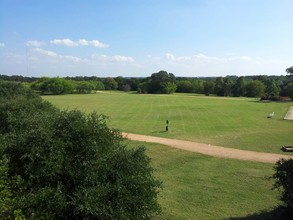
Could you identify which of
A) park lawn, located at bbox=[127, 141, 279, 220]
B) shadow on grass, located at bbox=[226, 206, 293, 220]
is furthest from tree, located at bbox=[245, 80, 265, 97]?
shadow on grass, located at bbox=[226, 206, 293, 220]

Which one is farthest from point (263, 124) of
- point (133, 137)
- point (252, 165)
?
point (252, 165)

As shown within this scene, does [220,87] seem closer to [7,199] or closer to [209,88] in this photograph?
[209,88]

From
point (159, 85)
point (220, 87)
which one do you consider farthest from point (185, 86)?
point (220, 87)

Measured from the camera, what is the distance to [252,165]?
1909cm

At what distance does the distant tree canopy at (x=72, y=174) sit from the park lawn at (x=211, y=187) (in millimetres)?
3116

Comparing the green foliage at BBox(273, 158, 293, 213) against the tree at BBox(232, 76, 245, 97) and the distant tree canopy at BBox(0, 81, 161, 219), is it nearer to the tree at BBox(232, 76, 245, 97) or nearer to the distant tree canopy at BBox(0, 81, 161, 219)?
the distant tree canopy at BBox(0, 81, 161, 219)

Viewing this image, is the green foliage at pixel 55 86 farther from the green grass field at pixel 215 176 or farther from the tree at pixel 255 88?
the green grass field at pixel 215 176

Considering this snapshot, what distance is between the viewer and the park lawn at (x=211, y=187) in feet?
40.6

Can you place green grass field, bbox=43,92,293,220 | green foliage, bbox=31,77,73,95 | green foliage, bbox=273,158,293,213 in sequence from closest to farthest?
1. green foliage, bbox=273,158,293,213
2. green grass field, bbox=43,92,293,220
3. green foliage, bbox=31,77,73,95

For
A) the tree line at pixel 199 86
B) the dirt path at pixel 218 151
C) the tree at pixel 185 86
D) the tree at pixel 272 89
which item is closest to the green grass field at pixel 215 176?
the dirt path at pixel 218 151

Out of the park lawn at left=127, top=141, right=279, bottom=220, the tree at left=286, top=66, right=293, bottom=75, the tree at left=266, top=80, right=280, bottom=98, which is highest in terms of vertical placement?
the tree at left=286, top=66, right=293, bottom=75

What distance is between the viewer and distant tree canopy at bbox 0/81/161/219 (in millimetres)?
8078

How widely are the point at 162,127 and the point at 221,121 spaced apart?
940cm

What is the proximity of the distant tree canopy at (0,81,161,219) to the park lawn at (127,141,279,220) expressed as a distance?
3.12 metres
